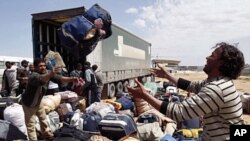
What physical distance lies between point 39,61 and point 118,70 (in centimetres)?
851

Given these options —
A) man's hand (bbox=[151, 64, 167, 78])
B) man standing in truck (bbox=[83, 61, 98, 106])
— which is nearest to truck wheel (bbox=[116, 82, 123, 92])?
man standing in truck (bbox=[83, 61, 98, 106])

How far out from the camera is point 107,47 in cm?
1204

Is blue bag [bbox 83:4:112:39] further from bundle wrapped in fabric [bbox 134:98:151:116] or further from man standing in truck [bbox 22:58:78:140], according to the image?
bundle wrapped in fabric [bbox 134:98:151:116]

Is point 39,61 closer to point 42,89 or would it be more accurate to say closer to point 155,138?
point 42,89

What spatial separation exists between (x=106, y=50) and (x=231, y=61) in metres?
9.61

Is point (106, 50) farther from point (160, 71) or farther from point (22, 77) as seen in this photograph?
point (160, 71)

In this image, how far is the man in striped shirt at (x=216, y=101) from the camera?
2.33 meters

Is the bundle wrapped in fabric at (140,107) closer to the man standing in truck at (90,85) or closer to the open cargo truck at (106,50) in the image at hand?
the open cargo truck at (106,50)

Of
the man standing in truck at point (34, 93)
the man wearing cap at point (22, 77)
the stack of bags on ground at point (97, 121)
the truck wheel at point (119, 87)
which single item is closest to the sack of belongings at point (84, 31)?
the man standing in truck at point (34, 93)

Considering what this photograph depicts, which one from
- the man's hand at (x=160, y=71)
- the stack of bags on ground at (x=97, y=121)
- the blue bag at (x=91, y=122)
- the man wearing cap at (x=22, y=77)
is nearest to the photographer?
the man's hand at (x=160, y=71)

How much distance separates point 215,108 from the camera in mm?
2342

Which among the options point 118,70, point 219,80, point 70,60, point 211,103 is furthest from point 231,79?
point 118,70

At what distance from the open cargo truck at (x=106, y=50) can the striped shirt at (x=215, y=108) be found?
3496 mm

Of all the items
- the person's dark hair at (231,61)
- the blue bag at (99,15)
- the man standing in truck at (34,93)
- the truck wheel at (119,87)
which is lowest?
the truck wheel at (119,87)
